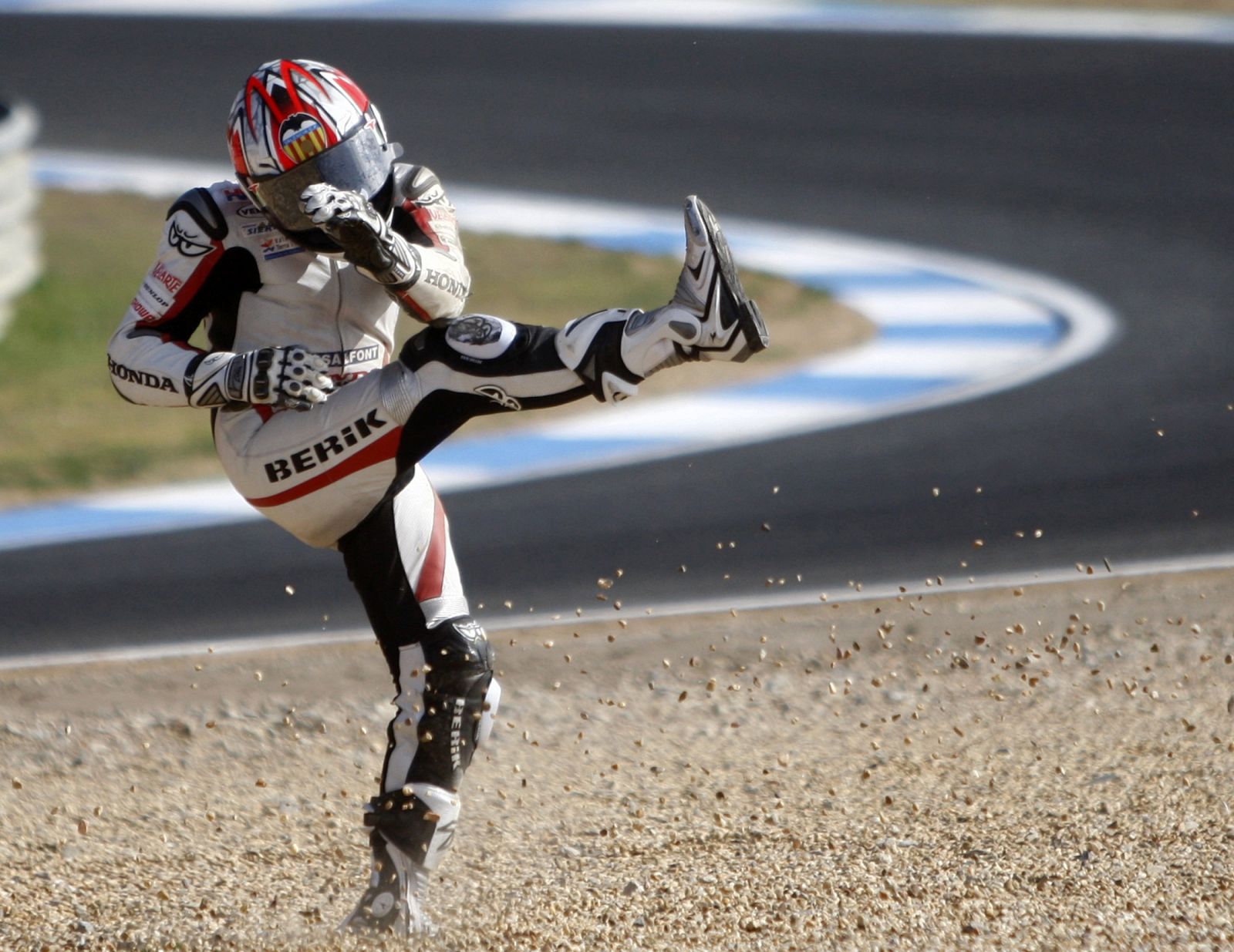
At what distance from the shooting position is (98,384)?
389 inches

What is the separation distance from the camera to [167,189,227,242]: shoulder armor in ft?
12.6

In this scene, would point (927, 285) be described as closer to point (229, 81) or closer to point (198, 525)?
point (198, 525)

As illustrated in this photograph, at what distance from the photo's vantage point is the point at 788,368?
9891 millimetres

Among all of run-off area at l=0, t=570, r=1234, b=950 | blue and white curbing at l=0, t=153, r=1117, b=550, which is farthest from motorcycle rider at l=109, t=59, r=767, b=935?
blue and white curbing at l=0, t=153, r=1117, b=550

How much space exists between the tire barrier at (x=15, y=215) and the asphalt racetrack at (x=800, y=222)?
1320 mm

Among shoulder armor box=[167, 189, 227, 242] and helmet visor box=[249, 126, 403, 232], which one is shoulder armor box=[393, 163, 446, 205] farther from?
shoulder armor box=[167, 189, 227, 242]

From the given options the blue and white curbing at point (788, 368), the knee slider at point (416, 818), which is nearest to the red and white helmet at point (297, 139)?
the knee slider at point (416, 818)

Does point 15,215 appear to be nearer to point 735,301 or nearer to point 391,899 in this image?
point 391,899

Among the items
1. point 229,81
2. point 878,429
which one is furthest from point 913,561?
point 229,81

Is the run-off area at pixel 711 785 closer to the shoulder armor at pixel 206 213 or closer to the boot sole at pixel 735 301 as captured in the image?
the boot sole at pixel 735 301

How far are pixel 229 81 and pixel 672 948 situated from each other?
45.7 ft

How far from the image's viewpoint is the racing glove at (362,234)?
3518 millimetres

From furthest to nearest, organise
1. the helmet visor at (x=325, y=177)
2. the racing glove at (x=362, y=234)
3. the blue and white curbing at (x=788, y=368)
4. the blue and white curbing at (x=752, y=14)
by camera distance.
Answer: the blue and white curbing at (x=752, y=14) < the blue and white curbing at (x=788, y=368) < the helmet visor at (x=325, y=177) < the racing glove at (x=362, y=234)

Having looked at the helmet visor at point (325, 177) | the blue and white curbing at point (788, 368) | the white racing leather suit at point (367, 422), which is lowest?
the blue and white curbing at point (788, 368)
